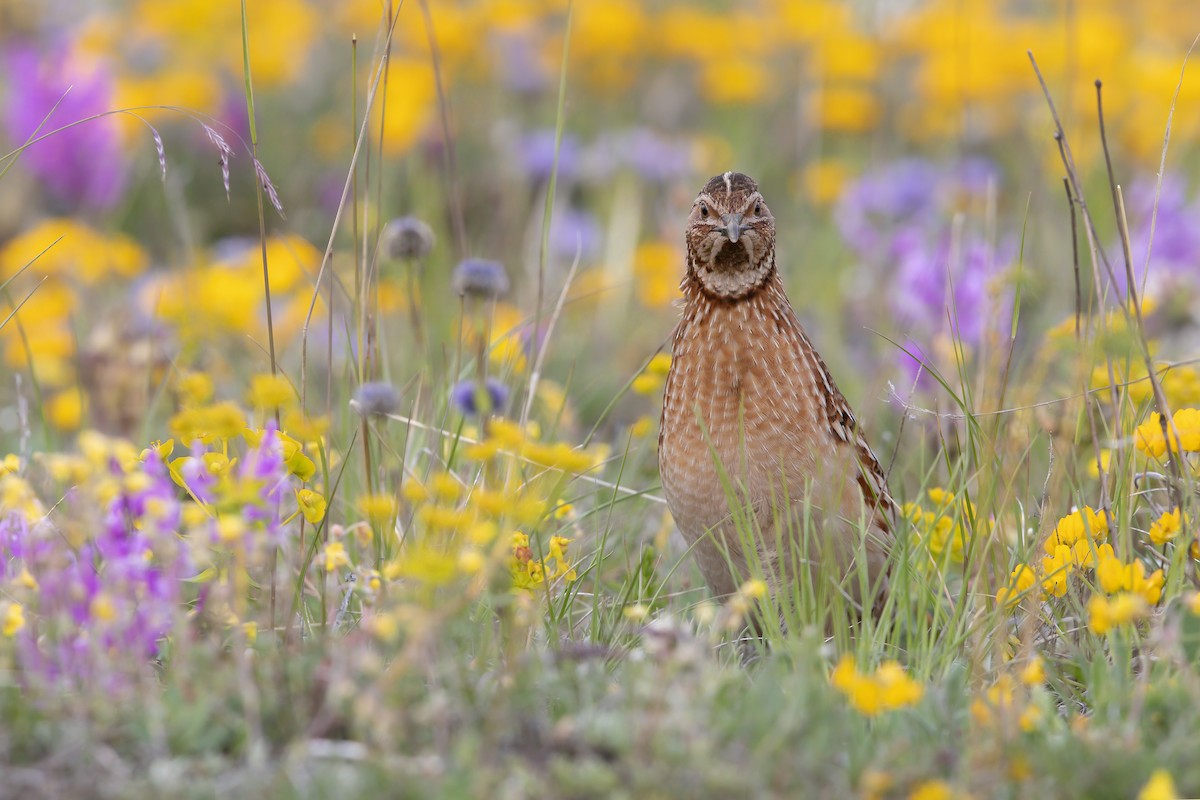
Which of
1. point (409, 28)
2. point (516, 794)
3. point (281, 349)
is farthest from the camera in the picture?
point (409, 28)

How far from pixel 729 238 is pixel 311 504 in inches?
49.9

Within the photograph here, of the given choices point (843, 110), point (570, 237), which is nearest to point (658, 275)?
point (570, 237)

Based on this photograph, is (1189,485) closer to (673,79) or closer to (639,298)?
(639,298)

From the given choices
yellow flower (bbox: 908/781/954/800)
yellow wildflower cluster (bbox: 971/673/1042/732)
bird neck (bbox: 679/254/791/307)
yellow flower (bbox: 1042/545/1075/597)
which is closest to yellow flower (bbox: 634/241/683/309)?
bird neck (bbox: 679/254/791/307)

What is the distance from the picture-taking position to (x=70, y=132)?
7.34 meters

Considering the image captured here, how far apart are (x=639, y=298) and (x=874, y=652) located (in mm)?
5043

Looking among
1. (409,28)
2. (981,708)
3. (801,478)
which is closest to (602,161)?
(409,28)

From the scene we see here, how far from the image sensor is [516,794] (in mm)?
2256

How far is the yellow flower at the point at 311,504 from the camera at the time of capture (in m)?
3.32

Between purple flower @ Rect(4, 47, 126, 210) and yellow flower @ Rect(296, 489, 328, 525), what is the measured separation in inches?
174

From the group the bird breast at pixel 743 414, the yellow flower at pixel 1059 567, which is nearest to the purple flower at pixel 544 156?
the bird breast at pixel 743 414

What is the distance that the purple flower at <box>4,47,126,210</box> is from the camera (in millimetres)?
7203

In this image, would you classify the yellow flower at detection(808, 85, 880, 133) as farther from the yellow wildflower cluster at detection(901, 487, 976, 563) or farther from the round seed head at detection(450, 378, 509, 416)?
the yellow wildflower cluster at detection(901, 487, 976, 563)

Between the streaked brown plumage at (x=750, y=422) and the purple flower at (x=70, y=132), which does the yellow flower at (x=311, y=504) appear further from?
the purple flower at (x=70, y=132)
